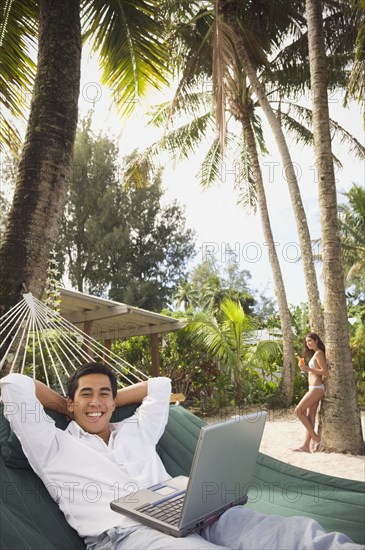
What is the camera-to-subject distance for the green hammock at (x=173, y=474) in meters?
1.35

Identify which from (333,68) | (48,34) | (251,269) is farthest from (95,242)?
(48,34)

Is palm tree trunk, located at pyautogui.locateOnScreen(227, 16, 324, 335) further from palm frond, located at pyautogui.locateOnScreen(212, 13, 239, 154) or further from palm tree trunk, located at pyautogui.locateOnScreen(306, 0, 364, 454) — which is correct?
palm frond, located at pyautogui.locateOnScreen(212, 13, 239, 154)

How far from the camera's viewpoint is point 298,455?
480cm

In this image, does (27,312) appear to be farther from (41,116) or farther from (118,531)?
(118,531)

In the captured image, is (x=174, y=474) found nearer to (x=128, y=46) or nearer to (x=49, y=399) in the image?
(x=49, y=399)

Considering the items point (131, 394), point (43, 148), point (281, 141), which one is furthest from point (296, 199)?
point (131, 394)

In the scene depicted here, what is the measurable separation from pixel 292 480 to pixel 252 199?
355 inches

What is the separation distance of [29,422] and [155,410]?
1.64ft

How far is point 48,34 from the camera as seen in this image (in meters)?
2.68

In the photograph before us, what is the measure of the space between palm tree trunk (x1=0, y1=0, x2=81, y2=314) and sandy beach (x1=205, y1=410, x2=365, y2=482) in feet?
9.65

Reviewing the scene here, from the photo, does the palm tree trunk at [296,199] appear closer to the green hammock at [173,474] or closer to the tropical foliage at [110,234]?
the green hammock at [173,474]

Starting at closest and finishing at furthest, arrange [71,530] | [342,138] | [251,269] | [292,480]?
1. [71,530]
2. [292,480]
3. [342,138]
4. [251,269]

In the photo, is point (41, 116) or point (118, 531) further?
point (41, 116)

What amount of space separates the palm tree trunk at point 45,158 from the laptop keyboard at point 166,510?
1325 mm
